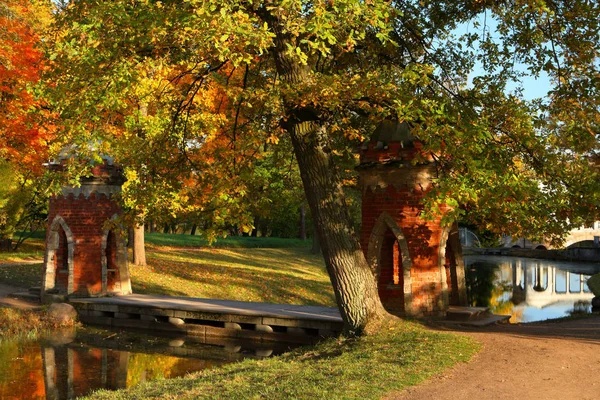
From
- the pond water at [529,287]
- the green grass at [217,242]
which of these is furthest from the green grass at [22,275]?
the pond water at [529,287]

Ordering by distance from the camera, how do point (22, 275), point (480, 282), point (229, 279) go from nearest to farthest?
point (22, 275) → point (229, 279) → point (480, 282)

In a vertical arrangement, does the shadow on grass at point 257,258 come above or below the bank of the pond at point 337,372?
above

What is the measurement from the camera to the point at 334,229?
43.3ft

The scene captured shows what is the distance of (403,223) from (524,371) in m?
5.89

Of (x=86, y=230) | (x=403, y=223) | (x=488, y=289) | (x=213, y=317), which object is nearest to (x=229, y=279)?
(x=86, y=230)

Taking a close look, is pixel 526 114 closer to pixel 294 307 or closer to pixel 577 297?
pixel 294 307

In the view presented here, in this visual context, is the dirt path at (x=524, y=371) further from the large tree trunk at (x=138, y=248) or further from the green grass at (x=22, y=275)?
the green grass at (x=22, y=275)

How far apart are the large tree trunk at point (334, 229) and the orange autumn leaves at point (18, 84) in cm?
1389

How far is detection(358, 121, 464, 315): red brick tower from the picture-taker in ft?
50.2

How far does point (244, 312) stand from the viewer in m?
17.7

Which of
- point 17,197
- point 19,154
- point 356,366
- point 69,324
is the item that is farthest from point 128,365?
point 17,197

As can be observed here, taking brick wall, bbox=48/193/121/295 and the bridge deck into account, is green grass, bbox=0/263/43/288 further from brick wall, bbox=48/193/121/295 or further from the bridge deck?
the bridge deck

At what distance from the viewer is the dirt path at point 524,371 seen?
29.0 feet

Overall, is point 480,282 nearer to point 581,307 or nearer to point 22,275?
point 581,307
